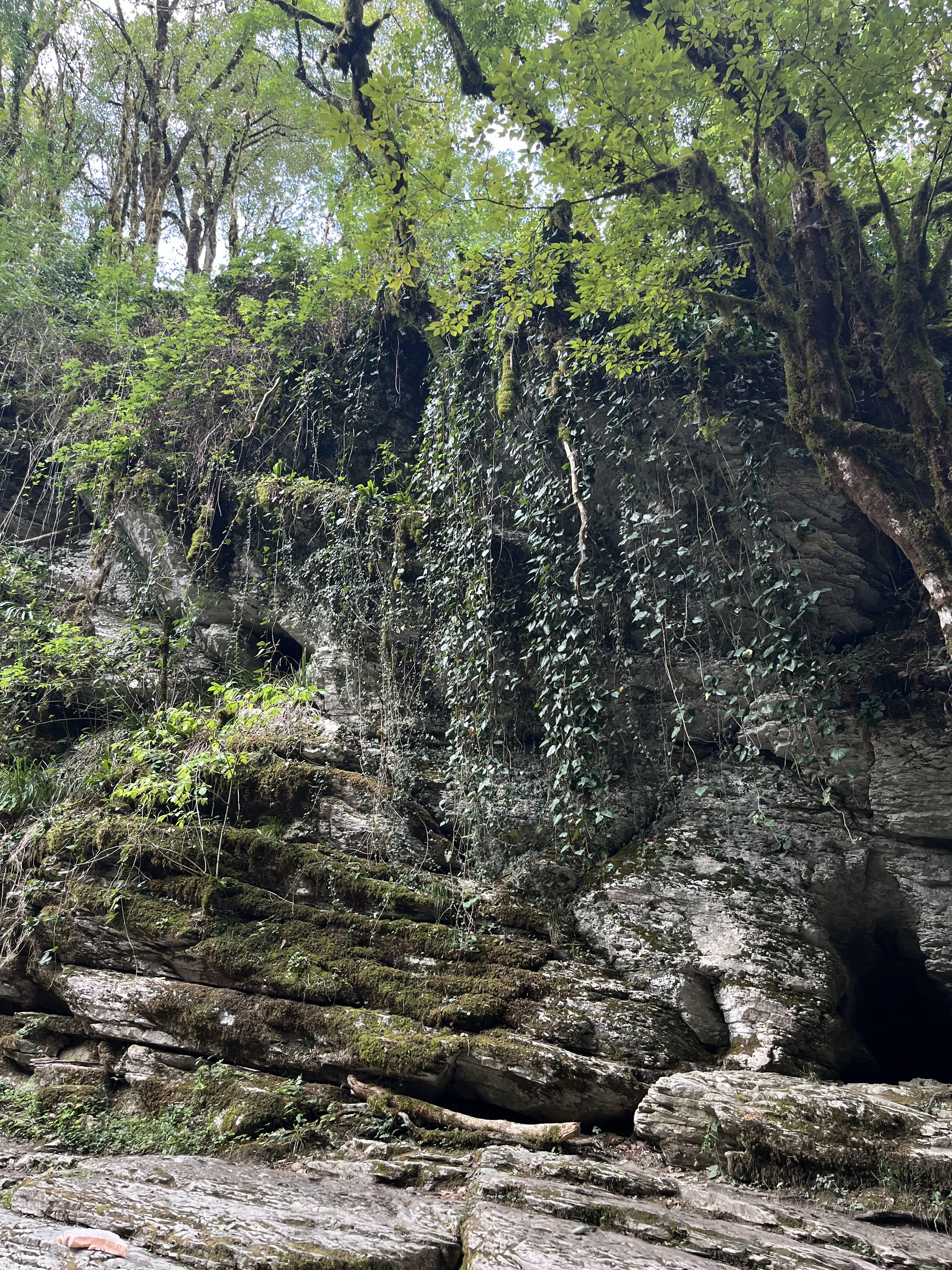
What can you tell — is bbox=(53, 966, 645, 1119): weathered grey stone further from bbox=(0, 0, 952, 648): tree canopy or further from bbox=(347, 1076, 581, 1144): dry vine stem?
bbox=(0, 0, 952, 648): tree canopy

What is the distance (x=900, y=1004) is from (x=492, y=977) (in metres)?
3.47

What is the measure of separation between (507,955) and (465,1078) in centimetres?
88

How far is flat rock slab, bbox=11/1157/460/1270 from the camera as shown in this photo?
268 cm

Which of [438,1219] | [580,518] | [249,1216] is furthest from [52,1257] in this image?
[580,518]

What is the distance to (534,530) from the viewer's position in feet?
21.1

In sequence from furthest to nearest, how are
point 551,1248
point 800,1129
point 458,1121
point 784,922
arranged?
point 784,922
point 458,1121
point 800,1129
point 551,1248

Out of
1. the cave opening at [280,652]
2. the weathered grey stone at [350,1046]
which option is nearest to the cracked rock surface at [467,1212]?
the weathered grey stone at [350,1046]

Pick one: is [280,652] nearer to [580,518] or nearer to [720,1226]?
[580,518]

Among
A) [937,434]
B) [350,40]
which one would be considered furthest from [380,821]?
[350,40]

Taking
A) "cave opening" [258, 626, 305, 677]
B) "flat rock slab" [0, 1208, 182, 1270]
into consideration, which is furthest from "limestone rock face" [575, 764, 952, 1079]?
"cave opening" [258, 626, 305, 677]

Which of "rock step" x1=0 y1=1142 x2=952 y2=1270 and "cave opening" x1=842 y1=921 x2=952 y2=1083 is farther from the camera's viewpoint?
"cave opening" x1=842 y1=921 x2=952 y2=1083

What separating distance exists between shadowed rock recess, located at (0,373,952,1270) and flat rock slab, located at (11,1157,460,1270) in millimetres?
21

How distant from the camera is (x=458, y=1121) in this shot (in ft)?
13.5

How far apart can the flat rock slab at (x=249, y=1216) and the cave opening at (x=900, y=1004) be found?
13.0 ft
